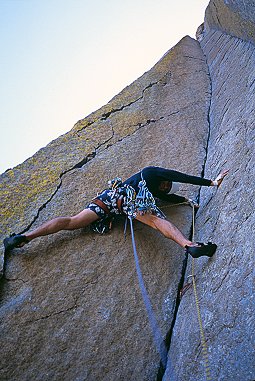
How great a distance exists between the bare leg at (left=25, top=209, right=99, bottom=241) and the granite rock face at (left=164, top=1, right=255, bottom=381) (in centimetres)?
127

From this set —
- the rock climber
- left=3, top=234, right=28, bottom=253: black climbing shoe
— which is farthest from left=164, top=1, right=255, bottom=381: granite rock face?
left=3, top=234, right=28, bottom=253: black climbing shoe

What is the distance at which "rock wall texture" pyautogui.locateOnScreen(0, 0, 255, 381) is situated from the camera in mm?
2965

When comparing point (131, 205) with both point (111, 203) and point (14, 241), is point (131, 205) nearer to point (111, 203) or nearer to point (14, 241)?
point (111, 203)

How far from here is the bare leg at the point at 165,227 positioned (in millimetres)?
3588

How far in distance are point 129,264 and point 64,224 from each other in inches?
33.6

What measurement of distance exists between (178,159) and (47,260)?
2.63 meters

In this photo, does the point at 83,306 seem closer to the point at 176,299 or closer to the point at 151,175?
the point at 176,299

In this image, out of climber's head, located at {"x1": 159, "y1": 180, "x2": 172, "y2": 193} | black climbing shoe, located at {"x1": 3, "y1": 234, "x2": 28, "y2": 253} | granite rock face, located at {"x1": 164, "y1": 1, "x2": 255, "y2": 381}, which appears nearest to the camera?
granite rock face, located at {"x1": 164, "y1": 1, "x2": 255, "y2": 381}

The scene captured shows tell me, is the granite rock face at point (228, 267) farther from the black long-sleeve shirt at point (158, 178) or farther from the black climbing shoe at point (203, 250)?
the black long-sleeve shirt at point (158, 178)

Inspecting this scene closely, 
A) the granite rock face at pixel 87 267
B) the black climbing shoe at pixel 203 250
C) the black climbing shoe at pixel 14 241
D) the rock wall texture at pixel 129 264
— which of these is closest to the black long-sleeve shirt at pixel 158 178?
the rock wall texture at pixel 129 264

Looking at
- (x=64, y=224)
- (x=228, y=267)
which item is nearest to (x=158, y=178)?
(x=64, y=224)

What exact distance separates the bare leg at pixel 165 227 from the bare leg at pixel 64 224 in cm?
57

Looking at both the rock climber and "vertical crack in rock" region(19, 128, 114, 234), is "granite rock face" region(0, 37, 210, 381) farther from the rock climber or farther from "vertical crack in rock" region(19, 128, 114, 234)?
the rock climber

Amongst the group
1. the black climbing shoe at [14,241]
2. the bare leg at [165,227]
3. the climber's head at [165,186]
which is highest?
the black climbing shoe at [14,241]
